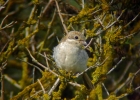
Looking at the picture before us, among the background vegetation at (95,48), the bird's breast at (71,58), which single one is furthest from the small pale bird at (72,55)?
the background vegetation at (95,48)

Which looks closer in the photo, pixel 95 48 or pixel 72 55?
pixel 95 48

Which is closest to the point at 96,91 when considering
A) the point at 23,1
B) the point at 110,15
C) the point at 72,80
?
the point at 72,80

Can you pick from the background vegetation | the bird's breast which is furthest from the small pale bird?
the background vegetation

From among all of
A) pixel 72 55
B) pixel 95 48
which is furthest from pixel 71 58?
pixel 95 48

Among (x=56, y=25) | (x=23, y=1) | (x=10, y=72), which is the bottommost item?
(x=10, y=72)

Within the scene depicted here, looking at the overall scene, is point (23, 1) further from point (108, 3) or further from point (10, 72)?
point (108, 3)

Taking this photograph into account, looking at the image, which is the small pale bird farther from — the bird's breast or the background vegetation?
the background vegetation

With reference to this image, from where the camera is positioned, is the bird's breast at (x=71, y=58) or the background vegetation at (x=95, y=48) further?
the bird's breast at (x=71, y=58)

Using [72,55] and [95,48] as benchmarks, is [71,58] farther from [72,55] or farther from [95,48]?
[95,48]

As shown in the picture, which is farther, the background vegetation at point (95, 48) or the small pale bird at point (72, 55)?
the small pale bird at point (72, 55)

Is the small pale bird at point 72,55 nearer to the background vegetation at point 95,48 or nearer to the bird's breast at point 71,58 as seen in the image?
the bird's breast at point 71,58

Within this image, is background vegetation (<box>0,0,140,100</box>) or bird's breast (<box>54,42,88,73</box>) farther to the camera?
bird's breast (<box>54,42,88,73</box>)
